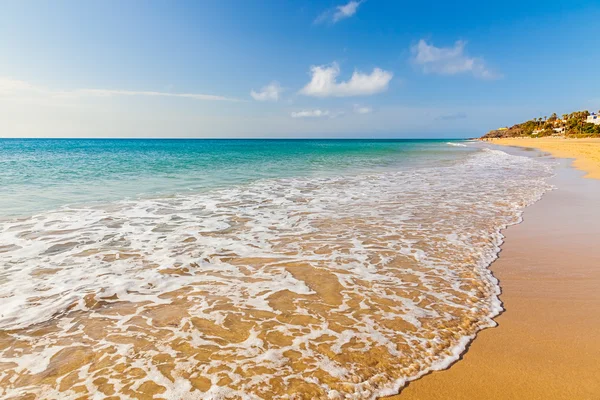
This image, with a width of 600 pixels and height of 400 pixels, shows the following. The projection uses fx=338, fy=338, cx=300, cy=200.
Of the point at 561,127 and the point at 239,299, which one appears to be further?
the point at 561,127

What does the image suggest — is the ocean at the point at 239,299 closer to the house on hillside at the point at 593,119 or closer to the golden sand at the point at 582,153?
the golden sand at the point at 582,153

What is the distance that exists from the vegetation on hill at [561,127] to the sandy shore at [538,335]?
87483 millimetres

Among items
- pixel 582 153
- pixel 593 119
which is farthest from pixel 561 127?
pixel 582 153

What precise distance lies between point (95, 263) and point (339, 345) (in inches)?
192

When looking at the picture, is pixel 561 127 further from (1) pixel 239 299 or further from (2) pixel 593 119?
(1) pixel 239 299

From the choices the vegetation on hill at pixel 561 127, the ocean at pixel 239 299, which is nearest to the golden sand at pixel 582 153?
the ocean at pixel 239 299

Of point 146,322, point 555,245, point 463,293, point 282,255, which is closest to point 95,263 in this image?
point 146,322

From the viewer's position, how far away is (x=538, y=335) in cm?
389

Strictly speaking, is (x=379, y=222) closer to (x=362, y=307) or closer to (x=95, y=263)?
(x=362, y=307)

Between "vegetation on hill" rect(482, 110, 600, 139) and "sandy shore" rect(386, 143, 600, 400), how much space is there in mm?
87483

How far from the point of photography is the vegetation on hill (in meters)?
79.7

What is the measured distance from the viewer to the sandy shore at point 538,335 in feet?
10.1

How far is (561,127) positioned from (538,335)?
138 meters

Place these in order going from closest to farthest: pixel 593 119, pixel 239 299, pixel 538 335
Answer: pixel 538 335 < pixel 239 299 < pixel 593 119
